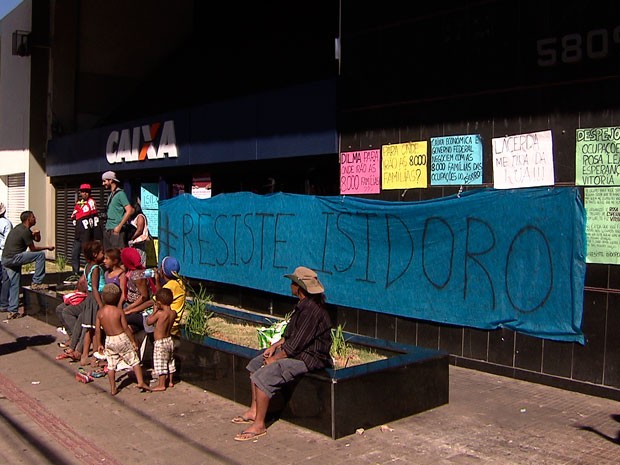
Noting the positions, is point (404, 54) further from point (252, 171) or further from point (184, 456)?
point (184, 456)

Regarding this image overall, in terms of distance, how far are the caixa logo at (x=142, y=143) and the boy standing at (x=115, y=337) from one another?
20.3 ft

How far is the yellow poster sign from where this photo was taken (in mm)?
7932

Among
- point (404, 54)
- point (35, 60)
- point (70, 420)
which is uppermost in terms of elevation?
point (35, 60)

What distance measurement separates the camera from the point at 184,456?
201 inches

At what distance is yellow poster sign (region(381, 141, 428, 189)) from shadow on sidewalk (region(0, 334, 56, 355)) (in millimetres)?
4958

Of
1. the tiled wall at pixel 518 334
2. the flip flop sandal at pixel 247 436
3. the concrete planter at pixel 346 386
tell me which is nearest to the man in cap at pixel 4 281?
the concrete planter at pixel 346 386

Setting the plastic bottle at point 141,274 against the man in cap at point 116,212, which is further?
the man in cap at point 116,212

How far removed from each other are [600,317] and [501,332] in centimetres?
105

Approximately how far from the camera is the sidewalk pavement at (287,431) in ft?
16.5

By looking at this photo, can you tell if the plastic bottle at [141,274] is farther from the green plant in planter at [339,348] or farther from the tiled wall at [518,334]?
the tiled wall at [518,334]

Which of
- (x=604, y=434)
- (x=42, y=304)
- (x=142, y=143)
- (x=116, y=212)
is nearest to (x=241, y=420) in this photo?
(x=604, y=434)

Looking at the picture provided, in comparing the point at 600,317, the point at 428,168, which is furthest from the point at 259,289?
the point at 600,317

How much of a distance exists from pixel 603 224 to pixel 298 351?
3044 mm

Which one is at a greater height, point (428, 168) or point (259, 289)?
point (428, 168)
